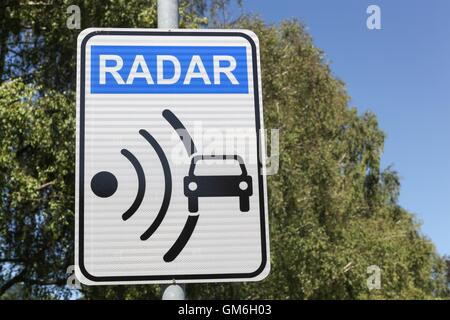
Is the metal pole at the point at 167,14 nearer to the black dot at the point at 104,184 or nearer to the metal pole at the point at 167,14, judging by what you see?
the metal pole at the point at 167,14

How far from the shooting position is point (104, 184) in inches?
68.8

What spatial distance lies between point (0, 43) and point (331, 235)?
1066 cm

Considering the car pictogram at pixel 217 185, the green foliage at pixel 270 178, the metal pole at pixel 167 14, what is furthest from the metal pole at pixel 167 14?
the green foliage at pixel 270 178

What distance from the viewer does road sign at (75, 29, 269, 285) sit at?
1692 mm

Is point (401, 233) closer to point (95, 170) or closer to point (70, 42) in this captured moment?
point (70, 42)

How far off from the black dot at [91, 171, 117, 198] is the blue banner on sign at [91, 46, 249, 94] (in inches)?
10.4

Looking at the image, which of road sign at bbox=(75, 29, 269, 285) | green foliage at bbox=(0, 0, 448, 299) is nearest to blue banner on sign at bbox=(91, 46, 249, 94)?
road sign at bbox=(75, 29, 269, 285)

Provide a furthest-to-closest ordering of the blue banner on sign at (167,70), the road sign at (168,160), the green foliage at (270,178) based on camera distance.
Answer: the green foliage at (270,178) → the blue banner on sign at (167,70) → the road sign at (168,160)

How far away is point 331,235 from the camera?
59.1ft

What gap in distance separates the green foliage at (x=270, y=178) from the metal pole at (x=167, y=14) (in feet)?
28.3

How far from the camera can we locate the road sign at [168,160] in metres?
1.69

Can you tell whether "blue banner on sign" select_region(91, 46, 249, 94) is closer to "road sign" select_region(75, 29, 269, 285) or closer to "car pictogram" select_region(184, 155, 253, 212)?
"road sign" select_region(75, 29, 269, 285)

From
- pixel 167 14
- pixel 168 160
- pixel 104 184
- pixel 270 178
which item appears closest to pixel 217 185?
pixel 168 160

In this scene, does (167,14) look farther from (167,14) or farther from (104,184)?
(104,184)
